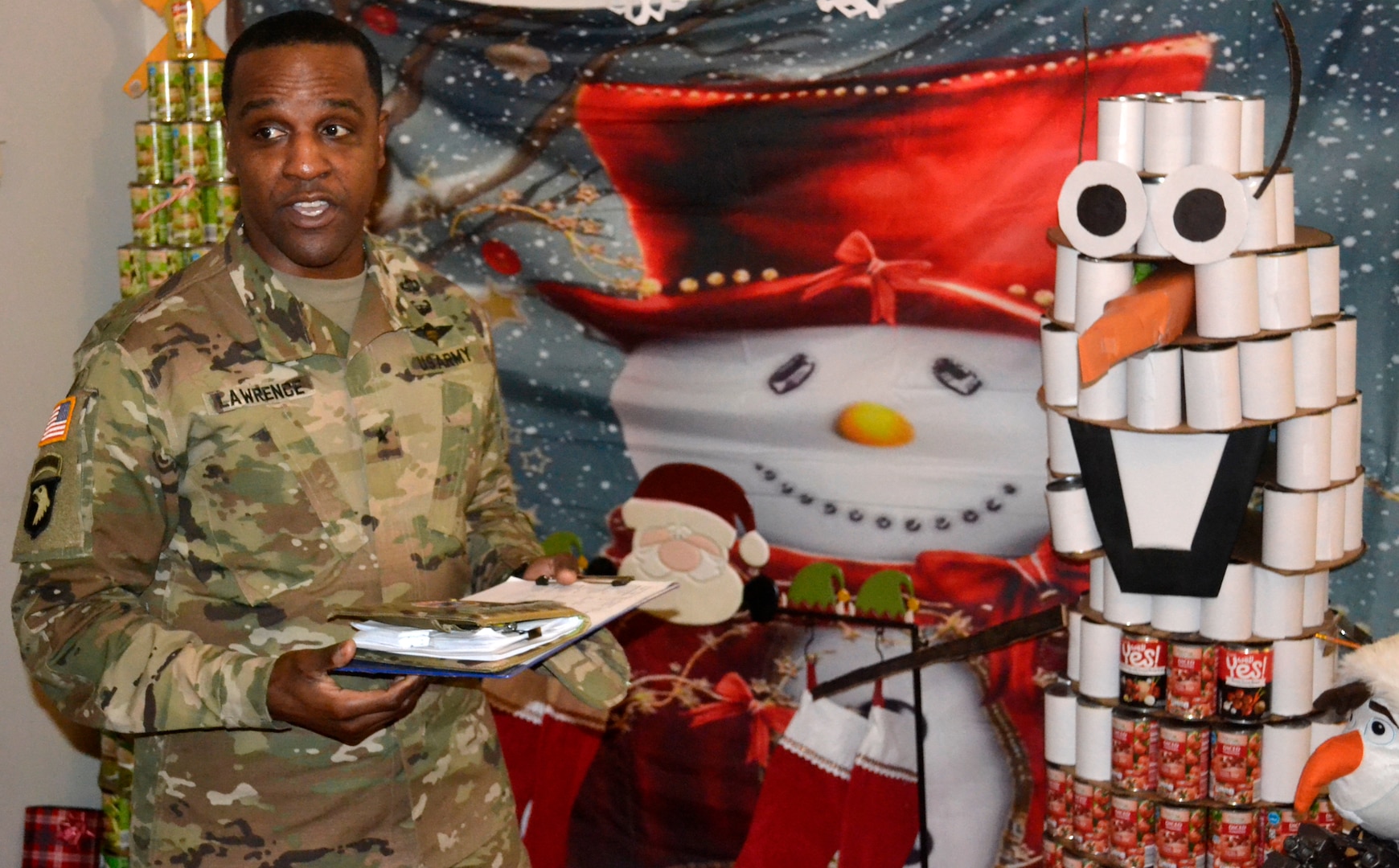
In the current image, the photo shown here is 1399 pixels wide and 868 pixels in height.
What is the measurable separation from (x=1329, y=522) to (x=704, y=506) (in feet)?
3.92

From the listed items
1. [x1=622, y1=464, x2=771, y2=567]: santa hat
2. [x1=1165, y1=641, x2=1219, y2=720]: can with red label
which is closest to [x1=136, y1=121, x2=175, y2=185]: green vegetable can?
[x1=622, y1=464, x2=771, y2=567]: santa hat

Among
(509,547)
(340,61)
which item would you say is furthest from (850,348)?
(340,61)

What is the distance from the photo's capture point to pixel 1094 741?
225cm

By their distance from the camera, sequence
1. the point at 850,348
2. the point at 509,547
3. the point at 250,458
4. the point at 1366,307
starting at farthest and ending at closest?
the point at 850,348, the point at 1366,307, the point at 509,547, the point at 250,458

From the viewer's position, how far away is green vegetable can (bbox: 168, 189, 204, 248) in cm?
286

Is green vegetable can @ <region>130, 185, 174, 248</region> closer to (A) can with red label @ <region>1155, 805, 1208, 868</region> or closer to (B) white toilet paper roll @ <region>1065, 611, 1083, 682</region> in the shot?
(B) white toilet paper roll @ <region>1065, 611, 1083, 682</region>

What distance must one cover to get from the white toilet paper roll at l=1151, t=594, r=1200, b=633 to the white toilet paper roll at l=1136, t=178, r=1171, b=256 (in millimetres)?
521

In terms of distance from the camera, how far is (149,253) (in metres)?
2.84

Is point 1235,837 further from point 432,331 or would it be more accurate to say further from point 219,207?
point 219,207

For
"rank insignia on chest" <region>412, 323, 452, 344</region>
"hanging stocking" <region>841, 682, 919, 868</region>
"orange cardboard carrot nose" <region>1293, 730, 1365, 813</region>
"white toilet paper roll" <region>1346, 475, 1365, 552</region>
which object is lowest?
"hanging stocking" <region>841, 682, 919, 868</region>

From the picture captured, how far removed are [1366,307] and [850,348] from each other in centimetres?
89

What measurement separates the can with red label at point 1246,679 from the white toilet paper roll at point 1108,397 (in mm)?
399

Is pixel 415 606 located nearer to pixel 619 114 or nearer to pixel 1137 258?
pixel 1137 258

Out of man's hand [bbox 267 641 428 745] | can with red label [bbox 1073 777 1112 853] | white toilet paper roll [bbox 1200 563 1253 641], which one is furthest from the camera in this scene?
can with red label [bbox 1073 777 1112 853]
